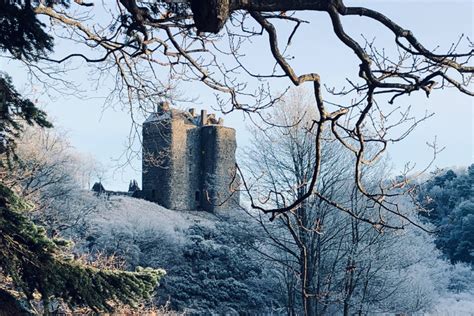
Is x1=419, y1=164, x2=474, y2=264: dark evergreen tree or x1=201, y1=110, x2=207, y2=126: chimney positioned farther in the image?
x1=201, y1=110, x2=207, y2=126: chimney

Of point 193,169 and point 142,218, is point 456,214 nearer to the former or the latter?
point 142,218

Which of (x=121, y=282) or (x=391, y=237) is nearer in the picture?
(x=121, y=282)

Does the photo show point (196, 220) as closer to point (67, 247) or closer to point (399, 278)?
point (399, 278)

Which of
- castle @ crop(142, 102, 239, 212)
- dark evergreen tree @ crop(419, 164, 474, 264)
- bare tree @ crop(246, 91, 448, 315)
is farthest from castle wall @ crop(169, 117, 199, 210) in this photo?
bare tree @ crop(246, 91, 448, 315)

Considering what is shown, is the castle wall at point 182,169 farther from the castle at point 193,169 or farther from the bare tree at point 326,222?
the bare tree at point 326,222

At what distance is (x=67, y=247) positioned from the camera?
4.19m

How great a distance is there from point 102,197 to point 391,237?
478 inches

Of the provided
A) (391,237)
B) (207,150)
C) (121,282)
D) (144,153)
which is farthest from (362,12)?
(207,150)

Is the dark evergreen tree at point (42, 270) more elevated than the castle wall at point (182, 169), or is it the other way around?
the castle wall at point (182, 169)

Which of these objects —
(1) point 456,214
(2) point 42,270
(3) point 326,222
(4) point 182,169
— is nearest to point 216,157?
(4) point 182,169

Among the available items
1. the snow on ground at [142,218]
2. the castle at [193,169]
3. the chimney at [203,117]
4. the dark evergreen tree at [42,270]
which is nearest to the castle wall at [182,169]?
the castle at [193,169]

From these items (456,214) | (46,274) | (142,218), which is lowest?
(46,274)

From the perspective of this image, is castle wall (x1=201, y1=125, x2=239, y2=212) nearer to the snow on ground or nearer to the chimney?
the chimney

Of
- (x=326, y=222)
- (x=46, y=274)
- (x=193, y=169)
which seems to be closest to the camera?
(x=46, y=274)
